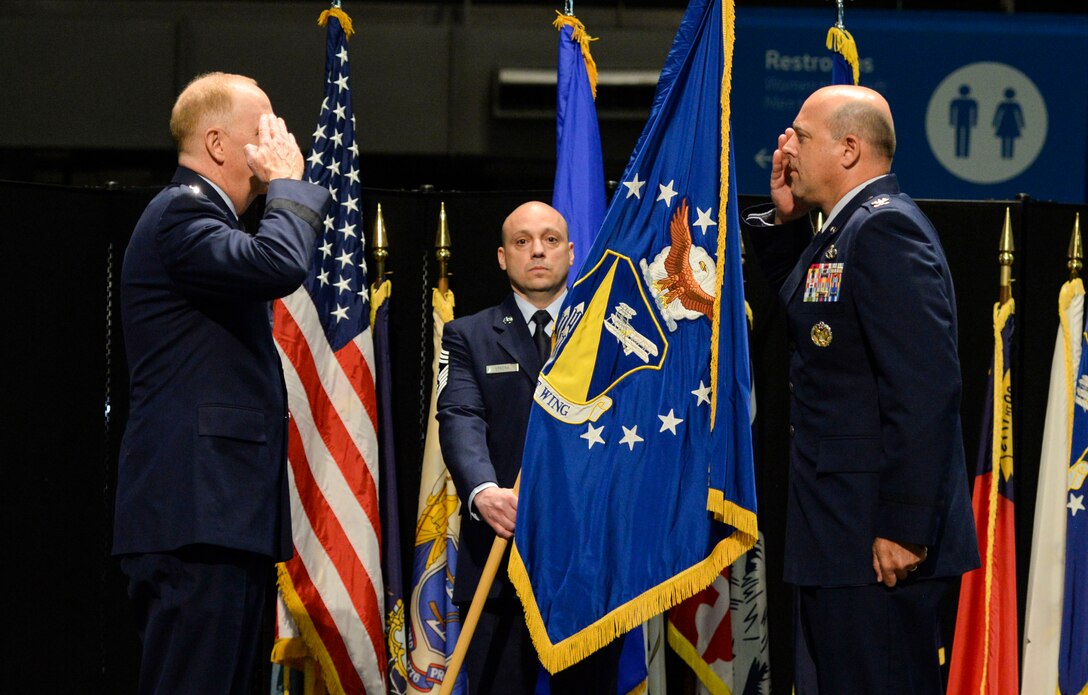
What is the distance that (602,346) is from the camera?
3027 mm

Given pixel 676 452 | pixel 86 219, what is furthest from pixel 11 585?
pixel 676 452

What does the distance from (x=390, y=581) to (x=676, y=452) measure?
56.4 inches

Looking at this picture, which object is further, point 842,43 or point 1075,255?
point 1075,255

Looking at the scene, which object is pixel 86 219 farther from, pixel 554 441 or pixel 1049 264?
pixel 1049 264

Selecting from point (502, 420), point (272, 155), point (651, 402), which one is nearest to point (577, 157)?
point (502, 420)

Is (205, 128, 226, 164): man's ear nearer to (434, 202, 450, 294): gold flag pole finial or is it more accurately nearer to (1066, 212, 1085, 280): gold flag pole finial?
(434, 202, 450, 294): gold flag pole finial

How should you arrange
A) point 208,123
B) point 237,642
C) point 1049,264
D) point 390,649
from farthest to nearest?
point 1049,264 → point 390,649 → point 208,123 → point 237,642

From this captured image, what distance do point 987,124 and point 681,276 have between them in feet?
11.4

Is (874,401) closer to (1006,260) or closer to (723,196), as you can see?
(723,196)

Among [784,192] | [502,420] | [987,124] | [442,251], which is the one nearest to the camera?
[784,192]

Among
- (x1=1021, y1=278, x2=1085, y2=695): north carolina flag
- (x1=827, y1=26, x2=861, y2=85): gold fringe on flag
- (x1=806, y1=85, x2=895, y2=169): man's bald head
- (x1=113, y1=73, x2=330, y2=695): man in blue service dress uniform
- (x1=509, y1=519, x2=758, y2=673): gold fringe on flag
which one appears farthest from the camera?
(x1=1021, y1=278, x2=1085, y2=695): north carolina flag

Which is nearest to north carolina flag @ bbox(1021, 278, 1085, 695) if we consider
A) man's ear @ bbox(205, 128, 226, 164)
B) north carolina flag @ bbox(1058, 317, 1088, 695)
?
north carolina flag @ bbox(1058, 317, 1088, 695)

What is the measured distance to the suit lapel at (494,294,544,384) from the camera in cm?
349

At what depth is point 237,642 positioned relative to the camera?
99.7 inches
